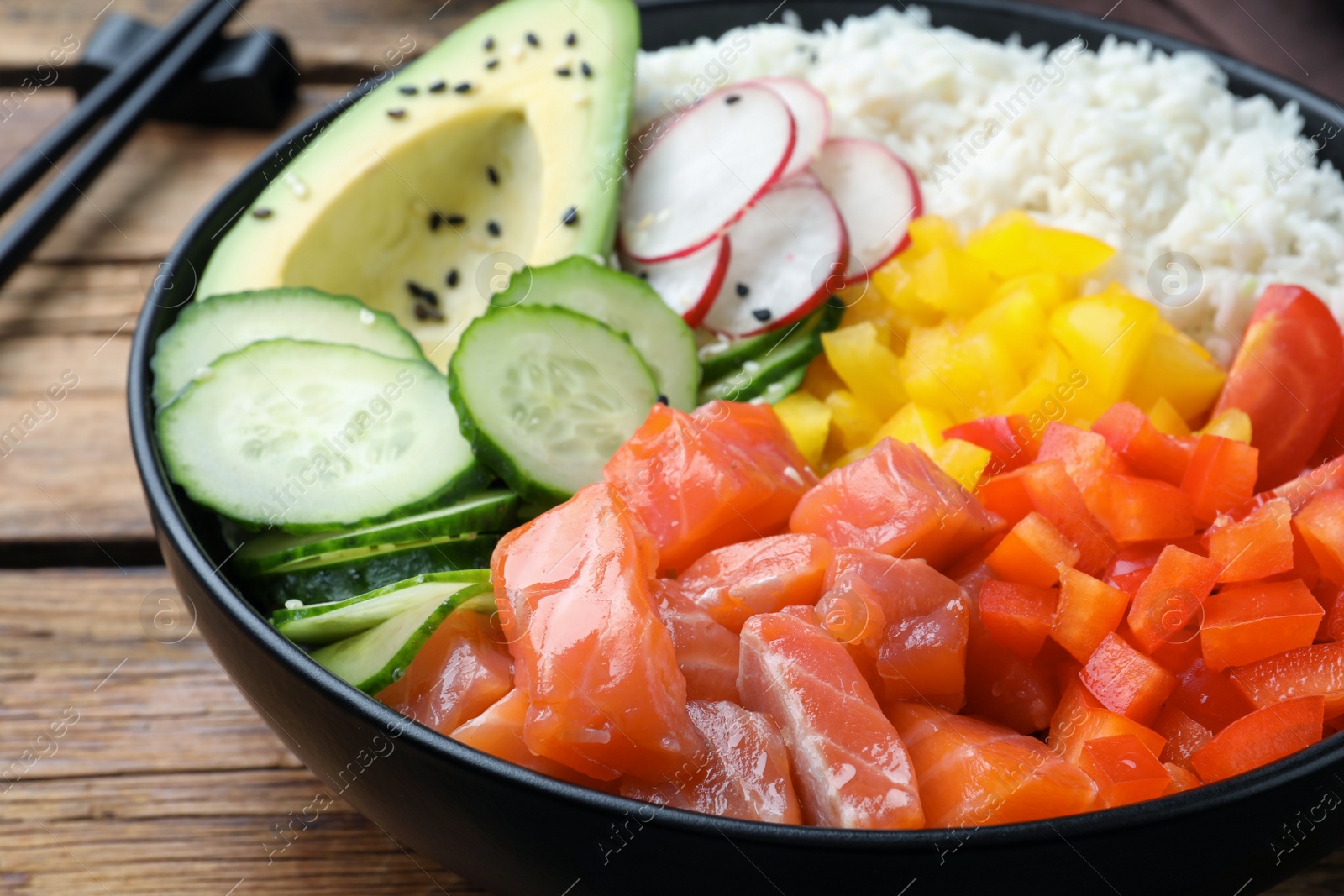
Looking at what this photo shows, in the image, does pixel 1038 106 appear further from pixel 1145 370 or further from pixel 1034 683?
pixel 1034 683

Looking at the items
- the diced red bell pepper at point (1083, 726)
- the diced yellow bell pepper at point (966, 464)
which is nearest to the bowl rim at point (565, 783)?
the diced red bell pepper at point (1083, 726)

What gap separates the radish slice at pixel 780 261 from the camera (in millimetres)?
2086

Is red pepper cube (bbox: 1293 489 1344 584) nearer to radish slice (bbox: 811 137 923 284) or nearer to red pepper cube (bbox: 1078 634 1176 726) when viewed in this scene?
red pepper cube (bbox: 1078 634 1176 726)

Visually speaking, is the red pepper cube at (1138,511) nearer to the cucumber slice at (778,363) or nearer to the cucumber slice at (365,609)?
the cucumber slice at (778,363)

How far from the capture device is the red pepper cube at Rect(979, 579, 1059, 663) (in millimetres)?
1444

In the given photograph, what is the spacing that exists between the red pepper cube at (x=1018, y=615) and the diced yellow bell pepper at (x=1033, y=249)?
2.50 feet

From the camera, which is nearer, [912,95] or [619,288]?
[619,288]

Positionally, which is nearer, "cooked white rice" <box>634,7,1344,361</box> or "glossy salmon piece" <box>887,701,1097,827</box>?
"glossy salmon piece" <box>887,701,1097,827</box>

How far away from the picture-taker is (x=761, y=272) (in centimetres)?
215

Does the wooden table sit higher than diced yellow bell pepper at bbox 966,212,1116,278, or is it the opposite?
diced yellow bell pepper at bbox 966,212,1116,278

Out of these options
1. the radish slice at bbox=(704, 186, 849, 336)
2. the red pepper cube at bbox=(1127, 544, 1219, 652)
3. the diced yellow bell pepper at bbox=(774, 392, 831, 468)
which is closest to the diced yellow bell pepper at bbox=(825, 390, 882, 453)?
the diced yellow bell pepper at bbox=(774, 392, 831, 468)

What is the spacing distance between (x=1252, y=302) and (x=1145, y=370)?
296mm

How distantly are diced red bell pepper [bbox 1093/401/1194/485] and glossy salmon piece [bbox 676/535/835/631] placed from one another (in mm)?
494

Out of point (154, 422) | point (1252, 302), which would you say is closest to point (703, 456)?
point (154, 422)
